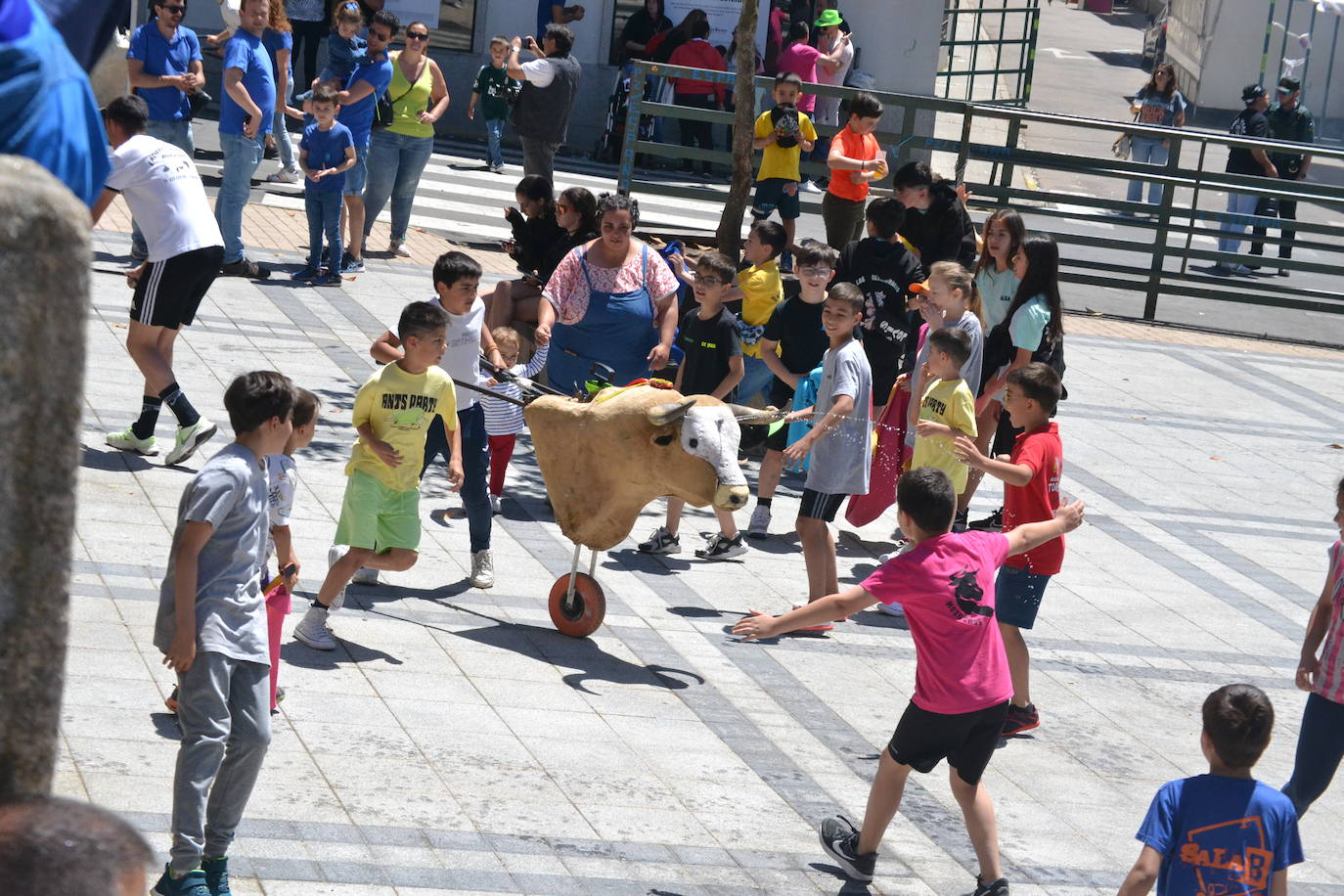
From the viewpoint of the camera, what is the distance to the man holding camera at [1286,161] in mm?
19797

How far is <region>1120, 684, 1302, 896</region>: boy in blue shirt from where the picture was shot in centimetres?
464

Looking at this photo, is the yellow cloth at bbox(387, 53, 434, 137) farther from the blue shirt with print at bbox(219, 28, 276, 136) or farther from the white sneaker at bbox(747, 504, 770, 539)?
the white sneaker at bbox(747, 504, 770, 539)

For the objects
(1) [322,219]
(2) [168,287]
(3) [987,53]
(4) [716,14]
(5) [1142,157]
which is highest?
(3) [987,53]

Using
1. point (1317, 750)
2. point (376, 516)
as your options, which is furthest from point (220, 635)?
point (1317, 750)

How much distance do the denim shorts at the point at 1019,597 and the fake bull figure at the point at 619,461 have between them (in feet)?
4.28

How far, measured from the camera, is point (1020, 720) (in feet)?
24.5

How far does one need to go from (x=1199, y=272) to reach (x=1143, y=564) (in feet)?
33.4

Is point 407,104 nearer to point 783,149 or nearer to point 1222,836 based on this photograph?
point 783,149

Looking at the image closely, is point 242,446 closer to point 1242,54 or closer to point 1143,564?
point 1143,564

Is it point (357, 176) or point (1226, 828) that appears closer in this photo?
point (1226, 828)

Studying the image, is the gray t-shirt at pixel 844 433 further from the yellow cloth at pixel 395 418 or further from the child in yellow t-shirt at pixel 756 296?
the yellow cloth at pixel 395 418

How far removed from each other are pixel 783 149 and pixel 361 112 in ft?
12.6

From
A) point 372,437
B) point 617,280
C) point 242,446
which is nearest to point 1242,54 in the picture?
point 617,280

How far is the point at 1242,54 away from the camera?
105 ft
